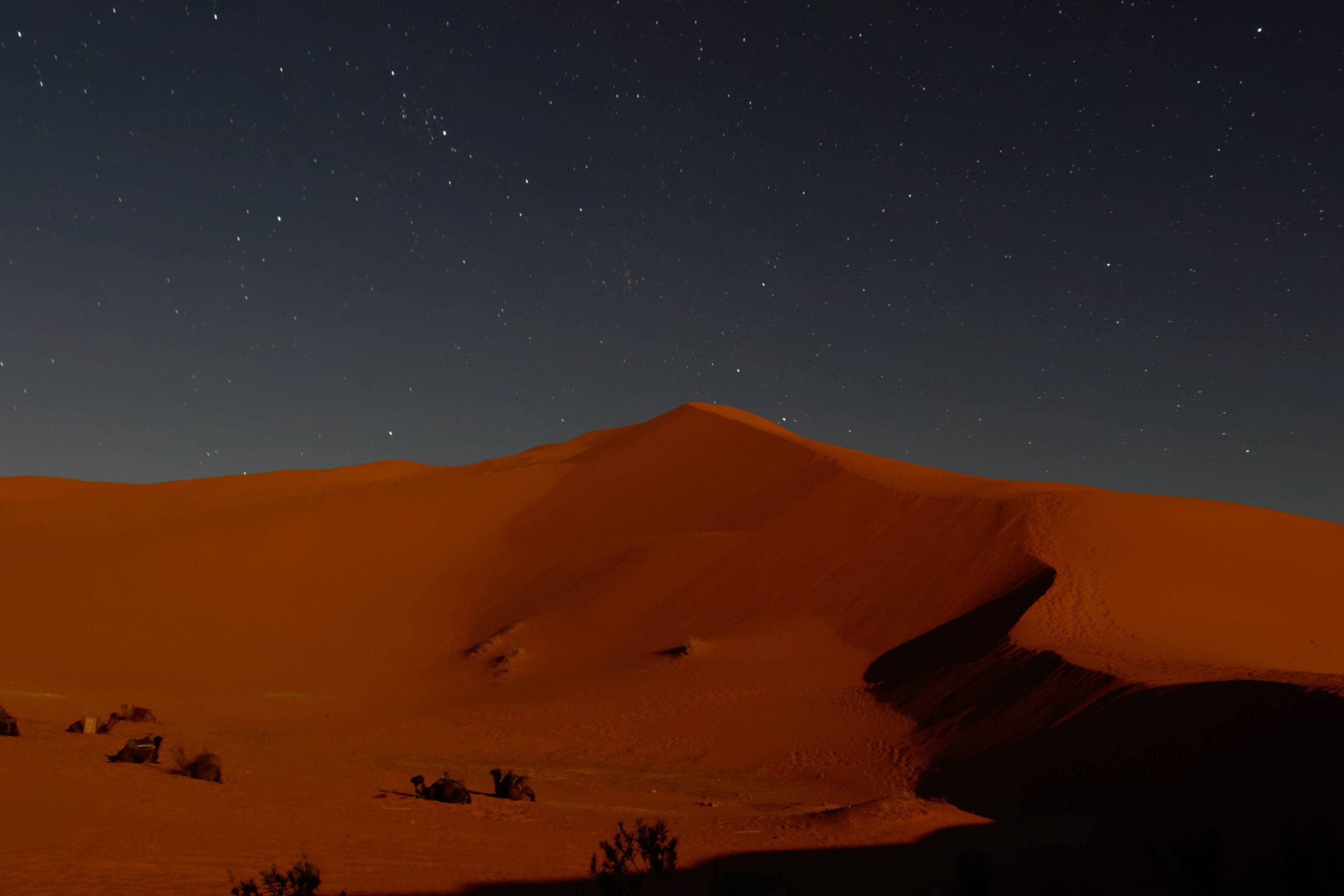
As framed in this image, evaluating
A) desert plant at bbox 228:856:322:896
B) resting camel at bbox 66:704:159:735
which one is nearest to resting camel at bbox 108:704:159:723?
resting camel at bbox 66:704:159:735

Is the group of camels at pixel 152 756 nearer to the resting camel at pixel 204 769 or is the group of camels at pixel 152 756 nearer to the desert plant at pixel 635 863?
→ the resting camel at pixel 204 769

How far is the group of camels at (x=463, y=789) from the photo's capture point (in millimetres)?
13805

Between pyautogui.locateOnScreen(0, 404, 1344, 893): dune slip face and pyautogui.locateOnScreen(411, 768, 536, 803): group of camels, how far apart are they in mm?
366

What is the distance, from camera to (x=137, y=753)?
47.3ft

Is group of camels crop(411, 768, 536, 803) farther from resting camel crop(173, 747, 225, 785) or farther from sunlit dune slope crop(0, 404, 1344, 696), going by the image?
sunlit dune slope crop(0, 404, 1344, 696)

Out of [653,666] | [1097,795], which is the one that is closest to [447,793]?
[1097,795]

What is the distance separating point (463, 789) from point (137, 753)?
5610 mm

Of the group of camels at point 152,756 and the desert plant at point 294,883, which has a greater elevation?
the group of camels at point 152,756

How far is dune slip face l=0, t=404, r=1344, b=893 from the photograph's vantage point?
12.1 meters

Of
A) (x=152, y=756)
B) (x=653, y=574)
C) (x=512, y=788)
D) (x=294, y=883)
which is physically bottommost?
(x=512, y=788)

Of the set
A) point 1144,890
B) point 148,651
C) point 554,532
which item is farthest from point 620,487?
point 1144,890

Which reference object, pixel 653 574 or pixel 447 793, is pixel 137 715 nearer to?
pixel 447 793

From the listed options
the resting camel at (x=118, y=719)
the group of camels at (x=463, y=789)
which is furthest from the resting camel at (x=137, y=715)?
the group of camels at (x=463, y=789)

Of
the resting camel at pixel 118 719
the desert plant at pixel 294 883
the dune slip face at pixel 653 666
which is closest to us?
the desert plant at pixel 294 883
